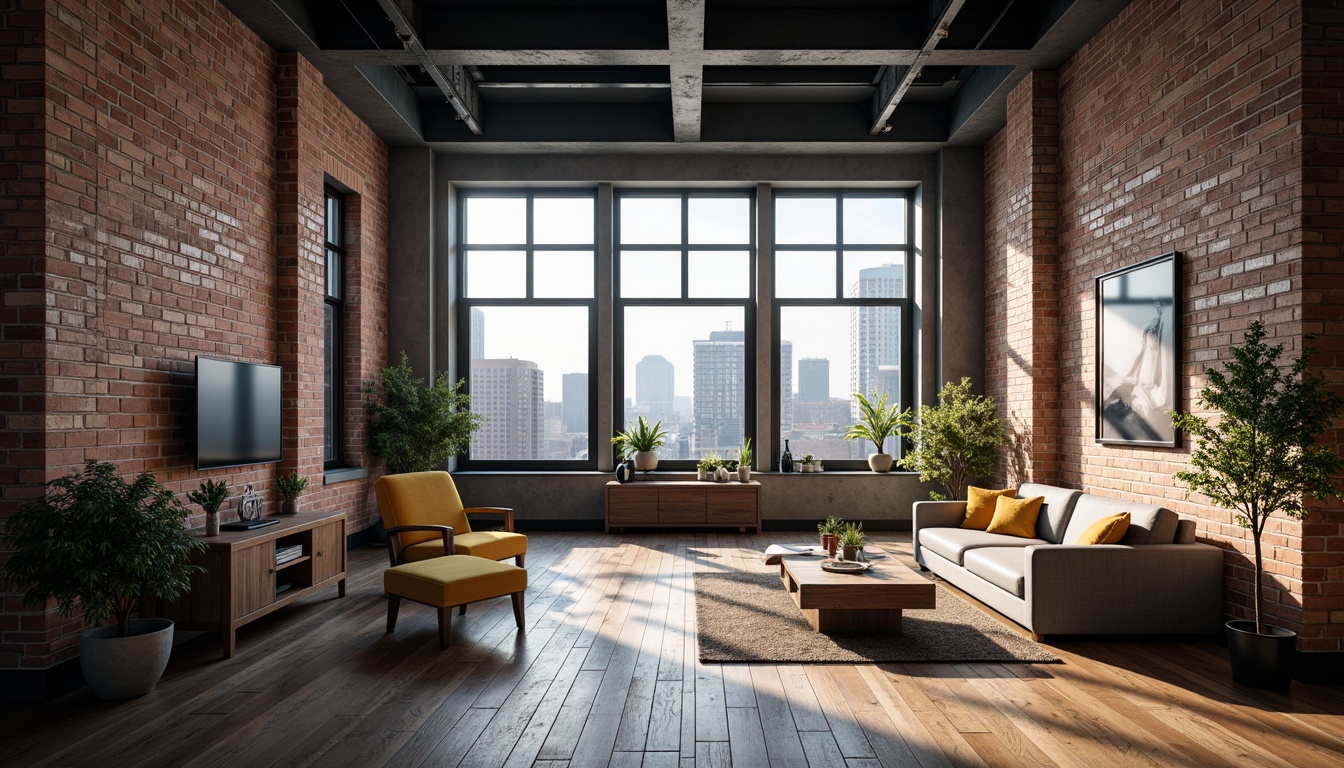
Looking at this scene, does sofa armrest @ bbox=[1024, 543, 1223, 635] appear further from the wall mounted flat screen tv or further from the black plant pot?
the wall mounted flat screen tv

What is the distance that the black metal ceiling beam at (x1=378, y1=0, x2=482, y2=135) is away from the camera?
18.0 ft

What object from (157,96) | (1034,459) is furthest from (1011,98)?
(157,96)

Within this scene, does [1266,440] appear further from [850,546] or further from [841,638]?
[841,638]

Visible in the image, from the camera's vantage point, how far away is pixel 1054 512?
223 inches

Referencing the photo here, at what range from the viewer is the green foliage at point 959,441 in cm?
719

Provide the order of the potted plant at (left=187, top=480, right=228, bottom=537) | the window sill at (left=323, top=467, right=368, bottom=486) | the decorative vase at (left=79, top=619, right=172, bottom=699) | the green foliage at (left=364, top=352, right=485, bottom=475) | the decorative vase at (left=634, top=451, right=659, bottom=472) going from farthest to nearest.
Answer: the decorative vase at (left=634, top=451, right=659, bottom=472) < the green foliage at (left=364, top=352, right=485, bottom=475) < the window sill at (left=323, top=467, right=368, bottom=486) < the potted plant at (left=187, top=480, right=228, bottom=537) < the decorative vase at (left=79, top=619, right=172, bottom=699)

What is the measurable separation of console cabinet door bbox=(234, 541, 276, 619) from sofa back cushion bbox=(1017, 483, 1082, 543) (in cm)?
523

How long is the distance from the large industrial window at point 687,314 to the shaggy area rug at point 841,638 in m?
3.65

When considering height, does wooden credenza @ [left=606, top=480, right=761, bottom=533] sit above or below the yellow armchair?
below

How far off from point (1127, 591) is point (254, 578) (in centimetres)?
497

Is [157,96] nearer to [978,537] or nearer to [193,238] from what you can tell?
[193,238]

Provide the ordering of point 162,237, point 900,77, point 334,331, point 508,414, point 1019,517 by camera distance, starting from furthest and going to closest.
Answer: point 508,414 < point 334,331 < point 900,77 < point 1019,517 < point 162,237

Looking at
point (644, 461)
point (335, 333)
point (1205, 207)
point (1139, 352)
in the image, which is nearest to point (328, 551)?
point (335, 333)

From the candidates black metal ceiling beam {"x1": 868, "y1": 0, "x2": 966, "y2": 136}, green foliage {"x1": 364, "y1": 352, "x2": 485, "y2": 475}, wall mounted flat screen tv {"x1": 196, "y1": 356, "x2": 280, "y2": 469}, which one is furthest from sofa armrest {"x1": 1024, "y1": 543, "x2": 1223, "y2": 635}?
green foliage {"x1": 364, "y1": 352, "x2": 485, "y2": 475}
